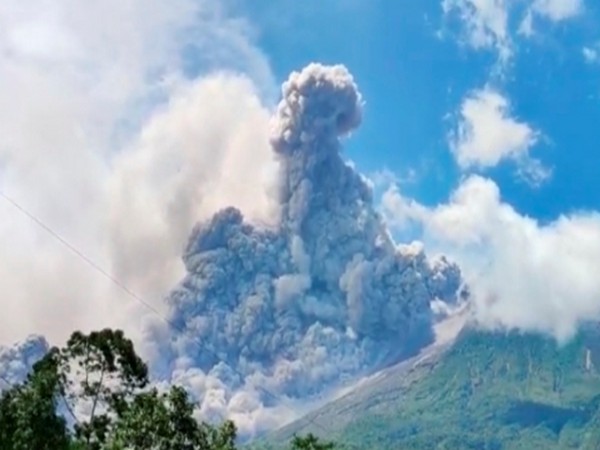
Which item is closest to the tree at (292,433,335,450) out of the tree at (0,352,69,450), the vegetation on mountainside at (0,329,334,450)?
the vegetation on mountainside at (0,329,334,450)

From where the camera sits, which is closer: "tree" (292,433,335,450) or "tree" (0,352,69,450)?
"tree" (0,352,69,450)

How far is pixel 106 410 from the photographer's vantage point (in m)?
37.8

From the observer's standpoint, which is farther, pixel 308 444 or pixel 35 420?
pixel 308 444

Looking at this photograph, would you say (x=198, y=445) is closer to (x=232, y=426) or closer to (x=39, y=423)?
(x=232, y=426)

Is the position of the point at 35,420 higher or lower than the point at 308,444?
higher

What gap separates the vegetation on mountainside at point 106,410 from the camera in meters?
28.5

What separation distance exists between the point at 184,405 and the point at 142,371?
848 centimetres

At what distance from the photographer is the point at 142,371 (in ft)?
123

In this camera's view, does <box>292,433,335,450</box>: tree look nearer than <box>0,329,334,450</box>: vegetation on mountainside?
No

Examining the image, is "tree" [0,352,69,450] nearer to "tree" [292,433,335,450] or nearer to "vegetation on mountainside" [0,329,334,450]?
"vegetation on mountainside" [0,329,334,450]

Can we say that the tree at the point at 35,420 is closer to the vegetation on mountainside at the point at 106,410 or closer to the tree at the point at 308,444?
the vegetation on mountainside at the point at 106,410

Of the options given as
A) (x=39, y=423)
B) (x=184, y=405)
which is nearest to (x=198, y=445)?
(x=184, y=405)

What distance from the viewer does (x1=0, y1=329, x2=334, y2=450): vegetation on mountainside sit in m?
28.5

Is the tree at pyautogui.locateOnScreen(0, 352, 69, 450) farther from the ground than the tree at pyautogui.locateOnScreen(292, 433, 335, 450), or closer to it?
farther from the ground
